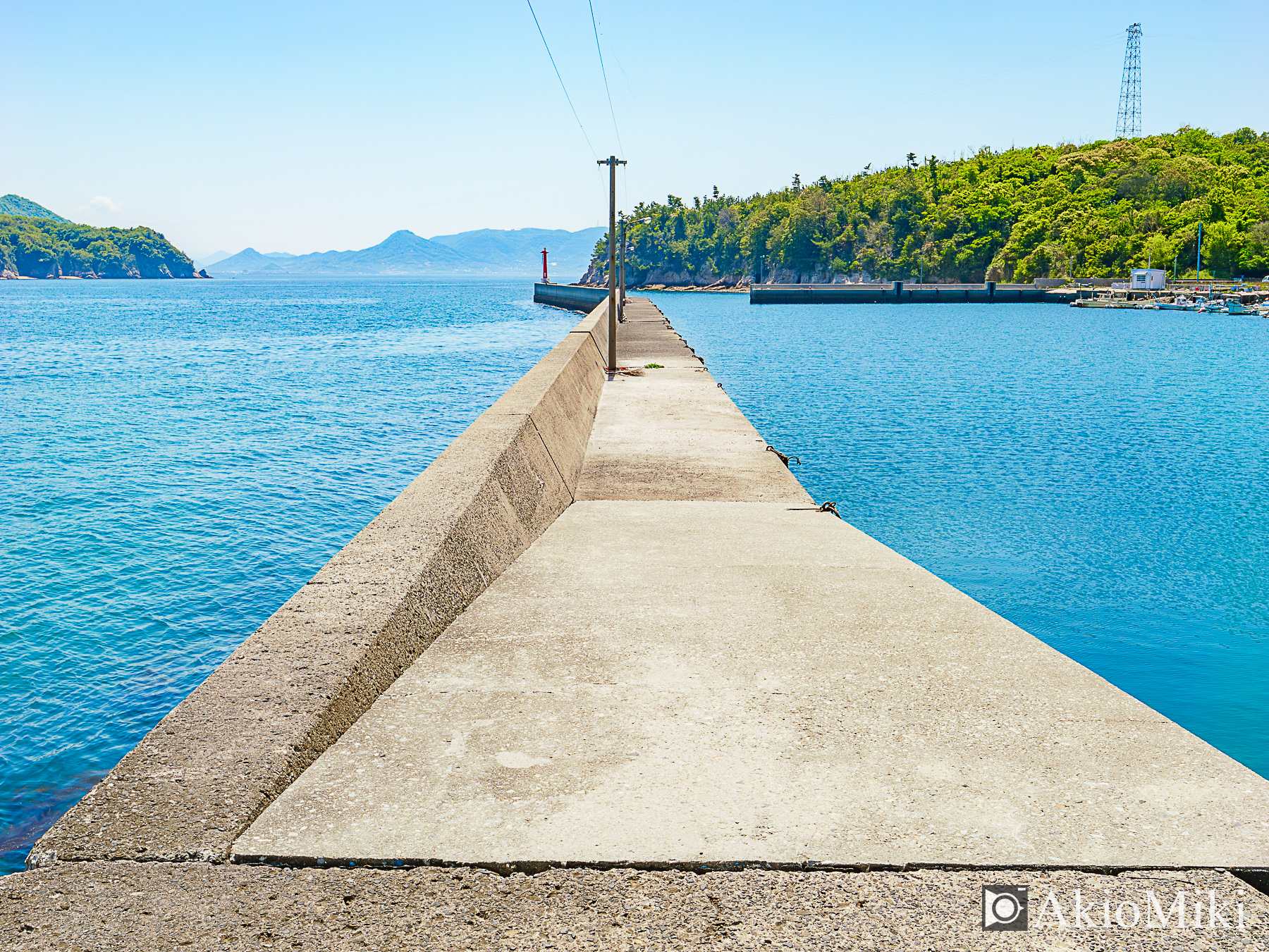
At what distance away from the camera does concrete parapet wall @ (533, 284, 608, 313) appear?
82375 millimetres

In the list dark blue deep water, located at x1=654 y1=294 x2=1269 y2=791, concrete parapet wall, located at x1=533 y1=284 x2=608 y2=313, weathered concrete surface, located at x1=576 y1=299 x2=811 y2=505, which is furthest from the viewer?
concrete parapet wall, located at x1=533 y1=284 x2=608 y2=313

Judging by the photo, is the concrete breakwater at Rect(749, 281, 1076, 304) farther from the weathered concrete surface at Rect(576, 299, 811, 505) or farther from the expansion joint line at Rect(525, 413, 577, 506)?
the expansion joint line at Rect(525, 413, 577, 506)

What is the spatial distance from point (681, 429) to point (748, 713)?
32.2 ft

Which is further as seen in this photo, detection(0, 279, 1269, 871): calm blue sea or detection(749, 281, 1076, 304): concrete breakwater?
detection(749, 281, 1076, 304): concrete breakwater

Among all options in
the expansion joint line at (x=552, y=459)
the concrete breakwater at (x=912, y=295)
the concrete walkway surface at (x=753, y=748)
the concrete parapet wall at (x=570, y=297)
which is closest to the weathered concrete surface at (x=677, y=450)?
the expansion joint line at (x=552, y=459)

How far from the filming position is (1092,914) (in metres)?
2.89

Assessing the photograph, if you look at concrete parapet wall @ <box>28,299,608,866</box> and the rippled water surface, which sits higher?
concrete parapet wall @ <box>28,299,608,866</box>

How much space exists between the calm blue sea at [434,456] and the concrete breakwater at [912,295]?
65931 millimetres

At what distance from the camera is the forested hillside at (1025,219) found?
112m

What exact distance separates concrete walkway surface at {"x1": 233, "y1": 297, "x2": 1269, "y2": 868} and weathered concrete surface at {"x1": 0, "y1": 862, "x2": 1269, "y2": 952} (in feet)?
0.33

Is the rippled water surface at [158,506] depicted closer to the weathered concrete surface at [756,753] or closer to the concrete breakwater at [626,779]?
the concrete breakwater at [626,779]

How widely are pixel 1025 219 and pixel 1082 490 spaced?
131m

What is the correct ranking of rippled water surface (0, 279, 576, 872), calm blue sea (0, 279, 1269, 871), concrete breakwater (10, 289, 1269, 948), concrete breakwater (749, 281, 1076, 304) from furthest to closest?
concrete breakwater (749, 281, 1076, 304) → calm blue sea (0, 279, 1269, 871) → rippled water surface (0, 279, 576, 872) → concrete breakwater (10, 289, 1269, 948)

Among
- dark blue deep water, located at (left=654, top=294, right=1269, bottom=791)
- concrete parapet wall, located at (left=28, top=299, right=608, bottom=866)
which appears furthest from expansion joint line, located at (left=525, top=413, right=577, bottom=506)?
dark blue deep water, located at (left=654, top=294, right=1269, bottom=791)
